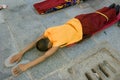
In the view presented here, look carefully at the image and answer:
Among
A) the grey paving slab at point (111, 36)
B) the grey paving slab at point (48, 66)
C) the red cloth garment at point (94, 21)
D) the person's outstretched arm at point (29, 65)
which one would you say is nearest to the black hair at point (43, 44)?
the person's outstretched arm at point (29, 65)

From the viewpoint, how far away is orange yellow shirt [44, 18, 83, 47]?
1.78 metres

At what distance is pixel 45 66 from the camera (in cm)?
177

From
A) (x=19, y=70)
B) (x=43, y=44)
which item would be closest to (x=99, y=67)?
(x=43, y=44)

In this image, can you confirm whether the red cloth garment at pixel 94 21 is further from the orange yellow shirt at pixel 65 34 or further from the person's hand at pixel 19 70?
the person's hand at pixel 19 70

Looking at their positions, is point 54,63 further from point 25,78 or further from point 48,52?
point 25,78

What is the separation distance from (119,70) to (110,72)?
0.09 metres

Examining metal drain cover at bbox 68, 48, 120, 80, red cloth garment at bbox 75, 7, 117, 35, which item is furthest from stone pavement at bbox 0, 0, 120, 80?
red cloth garment at bbox 75, 7, 117, 35

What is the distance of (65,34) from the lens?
1813 mm

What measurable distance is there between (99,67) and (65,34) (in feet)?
1.46

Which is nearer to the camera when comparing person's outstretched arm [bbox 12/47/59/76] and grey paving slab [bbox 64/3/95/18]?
person's outstretched arm [bbox 12/47/59/76]

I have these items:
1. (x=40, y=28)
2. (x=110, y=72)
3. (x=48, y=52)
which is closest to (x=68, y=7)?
(x=40, y=28)

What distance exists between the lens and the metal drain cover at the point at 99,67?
5.43 feet

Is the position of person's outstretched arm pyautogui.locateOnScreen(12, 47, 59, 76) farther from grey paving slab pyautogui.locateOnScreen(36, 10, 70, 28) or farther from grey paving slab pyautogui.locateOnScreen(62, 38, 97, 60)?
grey paving slab pyautogui.locateOnScreen(36, 10, 70, 28)

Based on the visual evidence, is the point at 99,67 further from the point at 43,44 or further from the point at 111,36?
the point at 43,44
